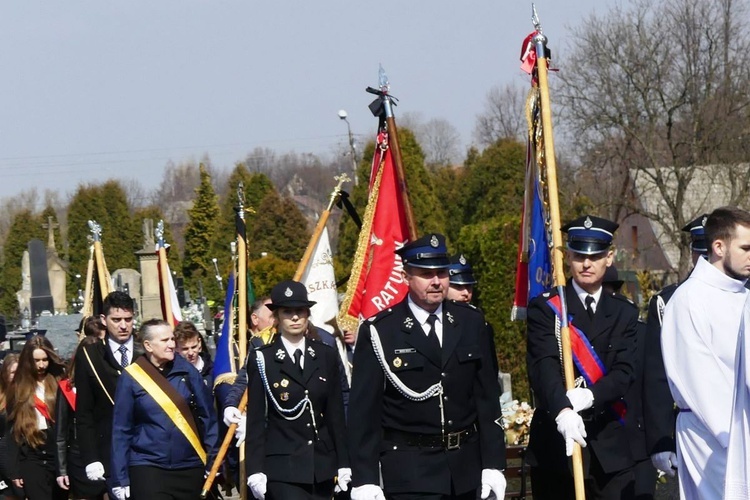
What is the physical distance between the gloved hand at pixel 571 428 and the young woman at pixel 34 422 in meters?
5.25

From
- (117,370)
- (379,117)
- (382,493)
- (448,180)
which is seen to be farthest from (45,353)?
(448,180)

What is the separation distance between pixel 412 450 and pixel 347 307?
13.6 feet

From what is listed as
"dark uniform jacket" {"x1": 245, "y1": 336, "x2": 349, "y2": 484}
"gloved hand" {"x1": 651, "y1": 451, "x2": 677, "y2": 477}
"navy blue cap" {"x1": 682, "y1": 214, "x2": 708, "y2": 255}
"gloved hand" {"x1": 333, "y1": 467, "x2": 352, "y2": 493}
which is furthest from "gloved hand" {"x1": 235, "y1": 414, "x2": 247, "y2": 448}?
"navy blue cap" {"x1": 682, "y1": 214, "x2": 708, "y2": 255}

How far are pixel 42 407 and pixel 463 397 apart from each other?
5026mm

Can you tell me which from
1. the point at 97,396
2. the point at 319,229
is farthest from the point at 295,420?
the point at 319,229

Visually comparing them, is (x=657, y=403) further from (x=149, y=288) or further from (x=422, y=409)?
(x=149, y=288)

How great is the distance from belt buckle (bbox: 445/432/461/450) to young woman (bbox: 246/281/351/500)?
1231mm

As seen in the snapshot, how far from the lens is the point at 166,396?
877 cm

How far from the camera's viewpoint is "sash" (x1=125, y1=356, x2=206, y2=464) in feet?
28.7

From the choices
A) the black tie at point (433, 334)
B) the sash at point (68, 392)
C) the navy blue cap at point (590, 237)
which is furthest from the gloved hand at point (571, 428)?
the sash at point (68, 392)

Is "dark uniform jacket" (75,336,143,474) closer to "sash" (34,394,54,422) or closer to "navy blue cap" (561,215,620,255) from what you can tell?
"sash" (34,394,54,422)

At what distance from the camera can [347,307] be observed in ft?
35.7

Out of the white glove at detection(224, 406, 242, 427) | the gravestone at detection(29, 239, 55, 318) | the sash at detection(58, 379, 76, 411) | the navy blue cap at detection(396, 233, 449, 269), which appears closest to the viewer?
the navy blue cap at detection(396, 233, 449, 269)

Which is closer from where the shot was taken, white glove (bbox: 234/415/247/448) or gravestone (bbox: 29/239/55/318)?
white glove (bbox: 234/415/247/448)
